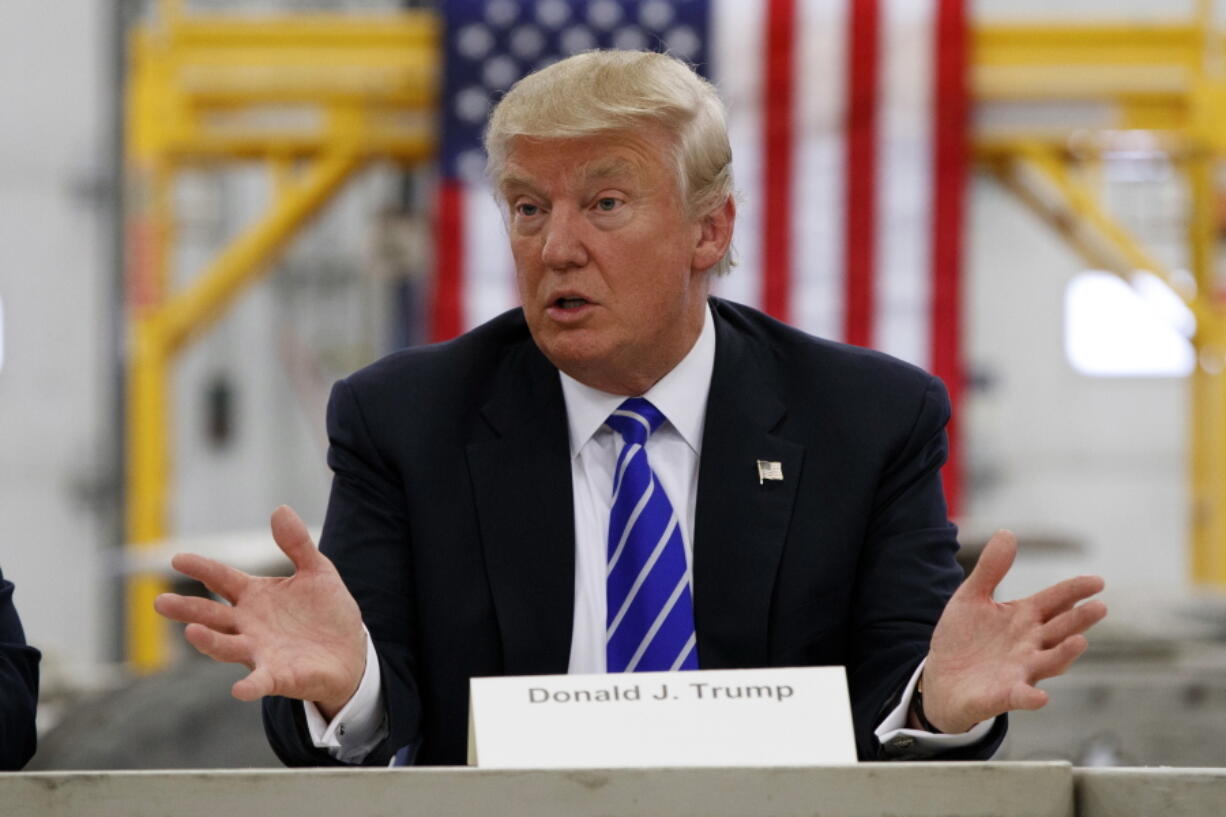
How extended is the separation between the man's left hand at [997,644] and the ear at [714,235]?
1.91 ft

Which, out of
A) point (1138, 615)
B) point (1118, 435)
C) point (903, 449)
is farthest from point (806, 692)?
point (1118, 435)

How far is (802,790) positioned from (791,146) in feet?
15.7

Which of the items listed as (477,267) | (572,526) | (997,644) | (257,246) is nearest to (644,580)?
(572,526)

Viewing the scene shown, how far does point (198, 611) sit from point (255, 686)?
0.31 feet

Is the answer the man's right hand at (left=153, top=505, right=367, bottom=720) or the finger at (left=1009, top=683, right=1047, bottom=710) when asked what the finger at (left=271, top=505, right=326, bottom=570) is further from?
the finger at (left=1009, top=683, right=1047, bottom=710)

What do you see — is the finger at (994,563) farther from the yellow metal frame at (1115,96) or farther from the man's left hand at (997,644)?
the yellow metal frame at (1115,96)

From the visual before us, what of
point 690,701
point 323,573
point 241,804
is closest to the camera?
point 241,804

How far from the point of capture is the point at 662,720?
142cm

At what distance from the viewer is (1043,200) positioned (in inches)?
255

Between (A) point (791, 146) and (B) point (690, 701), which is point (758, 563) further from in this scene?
(A) point (791, 146)

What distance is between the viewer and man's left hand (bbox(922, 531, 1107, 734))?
5.01ft

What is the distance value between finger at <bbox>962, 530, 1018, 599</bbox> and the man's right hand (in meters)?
0.58

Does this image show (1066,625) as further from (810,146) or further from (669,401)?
(810,146)

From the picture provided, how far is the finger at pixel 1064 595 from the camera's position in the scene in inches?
59.9
